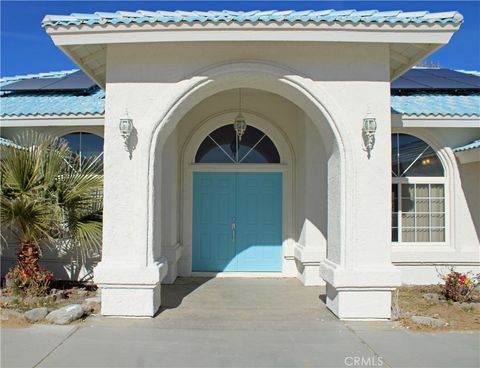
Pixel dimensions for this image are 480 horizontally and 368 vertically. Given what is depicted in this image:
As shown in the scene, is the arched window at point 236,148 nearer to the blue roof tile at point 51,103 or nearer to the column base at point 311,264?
the column base at point 311,264

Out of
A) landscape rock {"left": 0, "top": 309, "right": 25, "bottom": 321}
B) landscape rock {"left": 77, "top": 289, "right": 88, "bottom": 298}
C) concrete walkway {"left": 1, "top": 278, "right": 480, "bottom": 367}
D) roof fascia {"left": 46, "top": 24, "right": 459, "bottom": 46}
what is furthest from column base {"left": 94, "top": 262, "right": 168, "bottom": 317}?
roof fascia {"left": 46, "top": 24, "right": 459, "bottom": 46}

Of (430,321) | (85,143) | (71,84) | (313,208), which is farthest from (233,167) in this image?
(430,321)

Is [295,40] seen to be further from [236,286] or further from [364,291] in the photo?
[236,286]

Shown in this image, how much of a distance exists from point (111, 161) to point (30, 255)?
244 cm

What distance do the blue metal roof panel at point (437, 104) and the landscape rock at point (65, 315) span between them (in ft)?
22.8

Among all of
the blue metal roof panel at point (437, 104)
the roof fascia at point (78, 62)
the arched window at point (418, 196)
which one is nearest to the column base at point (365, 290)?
the arched window at point (418, 196)

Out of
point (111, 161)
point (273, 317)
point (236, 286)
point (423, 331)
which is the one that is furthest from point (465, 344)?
point (111, 161)

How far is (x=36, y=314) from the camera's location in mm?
5961

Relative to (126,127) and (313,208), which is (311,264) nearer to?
(313,208)

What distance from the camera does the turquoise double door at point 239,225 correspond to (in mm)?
9500

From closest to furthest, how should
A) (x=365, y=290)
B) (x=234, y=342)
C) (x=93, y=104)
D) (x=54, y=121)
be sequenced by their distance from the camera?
(x=234, y=342)
(x=365, y=290)
(x=54, y=121)
(x=93, y=104)

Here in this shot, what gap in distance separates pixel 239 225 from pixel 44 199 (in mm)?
4233

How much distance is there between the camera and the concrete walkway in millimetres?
4574

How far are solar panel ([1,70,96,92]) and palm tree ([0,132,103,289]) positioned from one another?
359 cm
